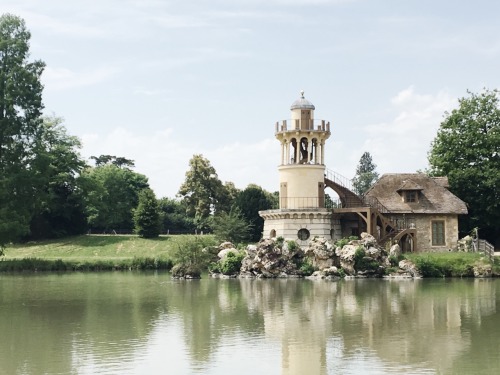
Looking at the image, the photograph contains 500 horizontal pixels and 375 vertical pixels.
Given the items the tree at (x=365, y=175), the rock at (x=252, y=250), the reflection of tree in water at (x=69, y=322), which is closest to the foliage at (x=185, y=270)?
the rock at (x=252, y=250)

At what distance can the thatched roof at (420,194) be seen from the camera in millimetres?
52156

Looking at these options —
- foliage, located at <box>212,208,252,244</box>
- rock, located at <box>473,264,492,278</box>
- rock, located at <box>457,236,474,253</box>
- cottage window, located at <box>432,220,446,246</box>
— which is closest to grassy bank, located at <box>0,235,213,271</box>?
foliage, located at <box>212,208,252,244</box>

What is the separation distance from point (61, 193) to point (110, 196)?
9.63 m

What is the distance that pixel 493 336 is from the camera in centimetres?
2292

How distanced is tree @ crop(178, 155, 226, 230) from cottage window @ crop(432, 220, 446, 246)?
2852 centimetres

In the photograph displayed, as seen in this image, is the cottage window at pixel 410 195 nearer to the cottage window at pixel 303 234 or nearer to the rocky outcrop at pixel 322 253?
the cottage window at pixel 303 234

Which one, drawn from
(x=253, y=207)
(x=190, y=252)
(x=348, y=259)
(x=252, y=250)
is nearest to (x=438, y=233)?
(x=348, y=259)

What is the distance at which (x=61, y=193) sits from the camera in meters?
72.8

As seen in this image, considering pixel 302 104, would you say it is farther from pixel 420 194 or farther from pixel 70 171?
pixel 70 171

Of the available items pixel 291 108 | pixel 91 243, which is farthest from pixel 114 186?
pixel 291 108

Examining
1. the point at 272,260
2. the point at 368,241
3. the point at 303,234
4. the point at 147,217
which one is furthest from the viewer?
the point at 147,217

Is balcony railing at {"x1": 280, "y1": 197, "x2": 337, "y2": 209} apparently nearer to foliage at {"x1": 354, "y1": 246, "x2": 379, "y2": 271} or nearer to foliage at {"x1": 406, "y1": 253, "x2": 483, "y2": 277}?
foliage at {"x1": 354, "y1": 246, "x2": 379, "y2": 271}

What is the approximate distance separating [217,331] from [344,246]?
75.4ft

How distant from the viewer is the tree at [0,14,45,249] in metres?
53.4
